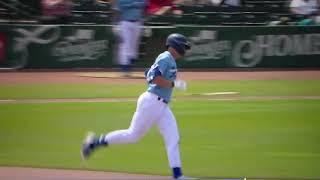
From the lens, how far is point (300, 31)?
21.9 m

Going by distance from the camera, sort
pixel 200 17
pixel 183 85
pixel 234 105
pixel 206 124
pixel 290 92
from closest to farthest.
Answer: pixel 183 85 → pixel 206 124 → pixel 234 105 → pixel 290 92 → pixel 200 17

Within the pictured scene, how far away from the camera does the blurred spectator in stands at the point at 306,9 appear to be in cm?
2405

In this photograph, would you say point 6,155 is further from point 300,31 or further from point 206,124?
point 300,31

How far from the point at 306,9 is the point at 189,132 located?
14.1 metres

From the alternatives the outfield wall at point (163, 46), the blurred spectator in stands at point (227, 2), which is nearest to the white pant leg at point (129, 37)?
the outfield wall at point (163, 46)

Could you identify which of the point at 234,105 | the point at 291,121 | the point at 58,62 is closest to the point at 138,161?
the point at 291,121

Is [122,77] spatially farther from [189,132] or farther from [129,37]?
[189,132]

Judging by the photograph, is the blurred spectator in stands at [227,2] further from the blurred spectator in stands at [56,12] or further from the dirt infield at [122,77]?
the blurred spectator in stands at [56,12]

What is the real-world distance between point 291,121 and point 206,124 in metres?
1.46

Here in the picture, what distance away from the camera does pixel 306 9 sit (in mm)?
24453

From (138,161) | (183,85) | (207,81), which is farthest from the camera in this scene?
(207,81)

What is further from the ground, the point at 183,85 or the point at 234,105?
the point at 183,85

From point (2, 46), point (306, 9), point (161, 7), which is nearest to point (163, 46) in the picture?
point (161, 7)

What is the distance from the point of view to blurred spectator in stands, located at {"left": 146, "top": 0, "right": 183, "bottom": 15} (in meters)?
24.0
